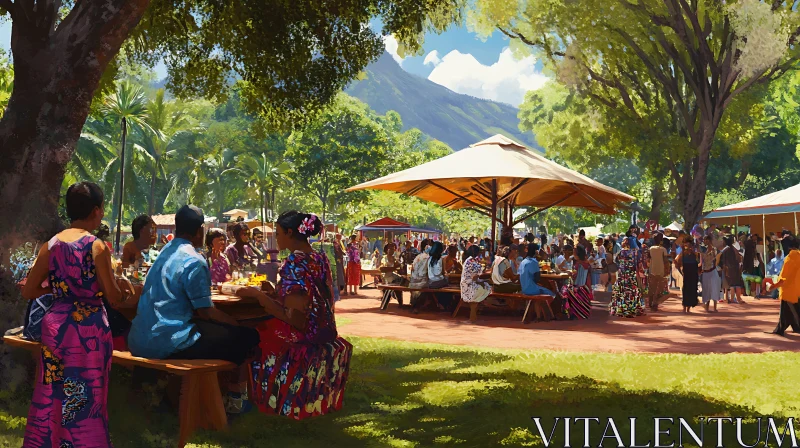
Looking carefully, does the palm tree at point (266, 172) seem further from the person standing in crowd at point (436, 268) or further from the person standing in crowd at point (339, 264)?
the person standing in crowd at point (436, 268)

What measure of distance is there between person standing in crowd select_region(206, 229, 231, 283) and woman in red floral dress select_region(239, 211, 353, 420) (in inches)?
101

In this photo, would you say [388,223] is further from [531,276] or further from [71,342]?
[71,342]

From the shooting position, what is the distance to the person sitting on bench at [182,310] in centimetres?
546

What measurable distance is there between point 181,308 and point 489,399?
335 cm

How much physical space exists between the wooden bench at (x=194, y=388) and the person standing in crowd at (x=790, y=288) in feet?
30.4

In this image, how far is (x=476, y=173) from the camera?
46.3 feet

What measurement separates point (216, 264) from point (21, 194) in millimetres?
2172

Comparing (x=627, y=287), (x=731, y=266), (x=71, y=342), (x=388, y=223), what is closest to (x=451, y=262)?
(x=627, y=287)

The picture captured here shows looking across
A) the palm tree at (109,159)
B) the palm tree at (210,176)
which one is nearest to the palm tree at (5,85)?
the palm tree at (109,159)

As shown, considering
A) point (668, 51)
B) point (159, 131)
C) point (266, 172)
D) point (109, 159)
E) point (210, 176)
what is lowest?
point (668, 51)

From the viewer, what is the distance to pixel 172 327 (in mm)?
5547

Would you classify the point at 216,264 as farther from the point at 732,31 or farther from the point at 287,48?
the point at 732,31

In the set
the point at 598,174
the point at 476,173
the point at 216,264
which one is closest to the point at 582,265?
the point at 476,173

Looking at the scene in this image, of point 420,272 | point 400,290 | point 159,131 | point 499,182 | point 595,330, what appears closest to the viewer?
point 595,330
